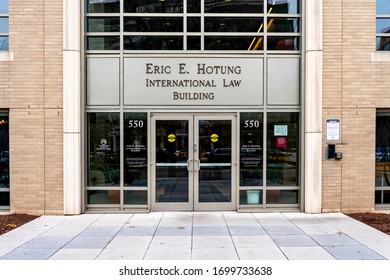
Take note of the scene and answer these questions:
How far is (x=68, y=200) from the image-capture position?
8.56m

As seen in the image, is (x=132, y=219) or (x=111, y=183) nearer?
(x=132, y=219)

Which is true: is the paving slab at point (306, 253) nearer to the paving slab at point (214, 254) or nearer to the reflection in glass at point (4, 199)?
the paving slab at point (214, 254)

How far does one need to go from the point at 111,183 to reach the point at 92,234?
2.03 metres

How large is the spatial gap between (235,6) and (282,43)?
4.97 ft

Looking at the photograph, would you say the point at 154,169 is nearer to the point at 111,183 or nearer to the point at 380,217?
the point at 111,183

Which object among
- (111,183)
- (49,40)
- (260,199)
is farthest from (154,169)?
(49,40)

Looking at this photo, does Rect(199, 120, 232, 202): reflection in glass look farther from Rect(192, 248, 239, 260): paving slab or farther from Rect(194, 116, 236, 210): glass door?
Rect(192, 248, 239, 260): paving slab

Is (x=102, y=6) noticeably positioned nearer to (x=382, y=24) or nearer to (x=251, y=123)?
(x=251, y=123)

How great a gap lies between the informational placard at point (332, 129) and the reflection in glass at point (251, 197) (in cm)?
216

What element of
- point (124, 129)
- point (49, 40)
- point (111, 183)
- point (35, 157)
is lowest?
point (111, 183)

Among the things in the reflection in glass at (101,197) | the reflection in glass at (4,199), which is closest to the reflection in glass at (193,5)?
the reflection in glass at (101,197)

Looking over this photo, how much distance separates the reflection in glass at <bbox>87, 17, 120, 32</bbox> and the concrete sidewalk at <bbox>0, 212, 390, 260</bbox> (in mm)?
4633

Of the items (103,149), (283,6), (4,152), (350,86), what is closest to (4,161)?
(4,152)

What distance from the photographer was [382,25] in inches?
350
